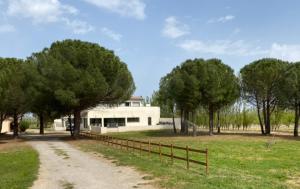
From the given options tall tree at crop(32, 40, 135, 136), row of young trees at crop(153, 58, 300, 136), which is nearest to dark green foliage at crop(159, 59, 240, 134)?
row of young trees at crop(153, 58, 300, 136)

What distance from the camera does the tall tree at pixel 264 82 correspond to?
6269 centimetres

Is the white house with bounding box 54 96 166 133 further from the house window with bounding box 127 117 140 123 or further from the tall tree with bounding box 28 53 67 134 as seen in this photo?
the tall tree with bounding box 28 53 67 134

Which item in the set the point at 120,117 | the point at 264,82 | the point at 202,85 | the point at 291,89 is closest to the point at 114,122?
the point at 120,117

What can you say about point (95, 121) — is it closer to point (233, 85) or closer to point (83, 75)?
point (233, 85)

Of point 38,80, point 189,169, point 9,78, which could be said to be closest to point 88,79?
point 38,80

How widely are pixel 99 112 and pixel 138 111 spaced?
8.34 meters

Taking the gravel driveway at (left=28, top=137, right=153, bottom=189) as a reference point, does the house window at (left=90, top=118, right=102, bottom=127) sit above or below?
above

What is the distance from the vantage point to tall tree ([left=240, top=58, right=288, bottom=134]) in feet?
206

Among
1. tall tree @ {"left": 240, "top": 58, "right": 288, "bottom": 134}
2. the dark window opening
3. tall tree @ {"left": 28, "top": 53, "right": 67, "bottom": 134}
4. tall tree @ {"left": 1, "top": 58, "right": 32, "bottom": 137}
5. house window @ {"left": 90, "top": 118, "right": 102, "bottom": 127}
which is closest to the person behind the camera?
tall tree @ {"left": 28, "top": 53, "right": 67, "bottom": 134}

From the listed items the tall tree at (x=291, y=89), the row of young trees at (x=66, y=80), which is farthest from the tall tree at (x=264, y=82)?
the row of young trees at (x=66, y=80)

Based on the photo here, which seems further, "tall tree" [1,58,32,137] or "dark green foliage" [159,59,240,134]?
"dark green foliage" [159,59,240,134]

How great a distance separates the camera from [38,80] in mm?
52281

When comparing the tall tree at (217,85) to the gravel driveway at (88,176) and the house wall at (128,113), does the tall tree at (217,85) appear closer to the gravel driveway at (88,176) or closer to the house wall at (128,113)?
the house wall at (128,113)

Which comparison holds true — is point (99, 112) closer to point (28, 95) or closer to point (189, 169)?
point (28, 95)
